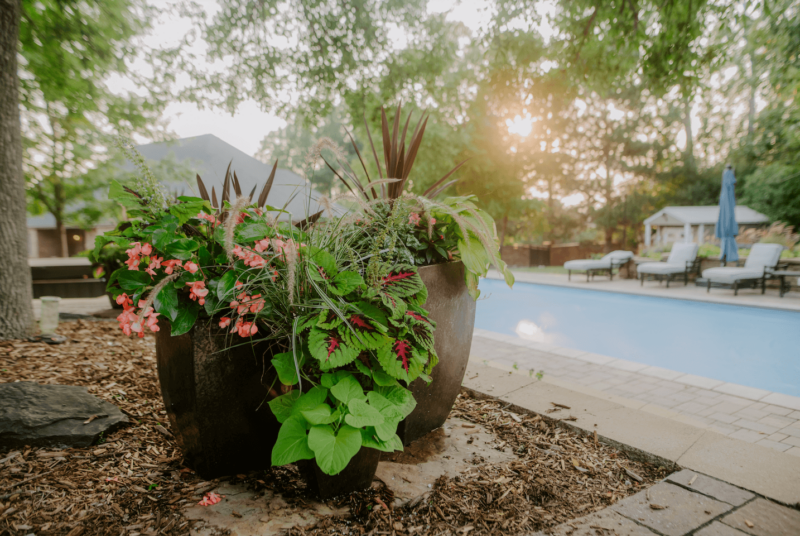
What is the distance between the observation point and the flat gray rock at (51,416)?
162 centimetres

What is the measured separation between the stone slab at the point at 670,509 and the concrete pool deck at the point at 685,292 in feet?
19.3

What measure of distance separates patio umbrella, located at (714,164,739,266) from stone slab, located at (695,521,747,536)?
11.4 m

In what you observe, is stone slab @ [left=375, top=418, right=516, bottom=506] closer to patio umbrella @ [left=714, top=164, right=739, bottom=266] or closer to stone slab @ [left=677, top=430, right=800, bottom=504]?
stone slab @ [left=677, top=430, right=800, bottom=504]

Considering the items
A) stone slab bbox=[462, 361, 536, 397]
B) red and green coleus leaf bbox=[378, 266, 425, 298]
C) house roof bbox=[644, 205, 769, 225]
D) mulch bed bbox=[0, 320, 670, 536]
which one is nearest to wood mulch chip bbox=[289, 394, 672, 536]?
mulch bed bbox=[0, 320, 670, 536]

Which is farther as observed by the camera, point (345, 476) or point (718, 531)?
point (345, 476)

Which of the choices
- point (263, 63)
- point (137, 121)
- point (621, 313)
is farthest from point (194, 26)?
point (621, 313)

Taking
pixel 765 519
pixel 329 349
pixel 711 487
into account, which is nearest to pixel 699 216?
pixel 711 487

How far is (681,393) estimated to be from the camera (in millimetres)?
3258

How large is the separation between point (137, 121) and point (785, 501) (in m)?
8.55

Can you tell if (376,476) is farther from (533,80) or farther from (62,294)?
(62,294)

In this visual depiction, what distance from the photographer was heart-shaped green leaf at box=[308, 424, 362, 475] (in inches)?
46.2

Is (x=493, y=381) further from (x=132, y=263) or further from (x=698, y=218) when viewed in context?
(x=698, y=218)

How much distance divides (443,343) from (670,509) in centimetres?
94

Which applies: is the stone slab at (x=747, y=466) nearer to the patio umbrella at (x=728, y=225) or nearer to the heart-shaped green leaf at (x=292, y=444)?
the heart-shaped green leaf at (x=292, y=444)
